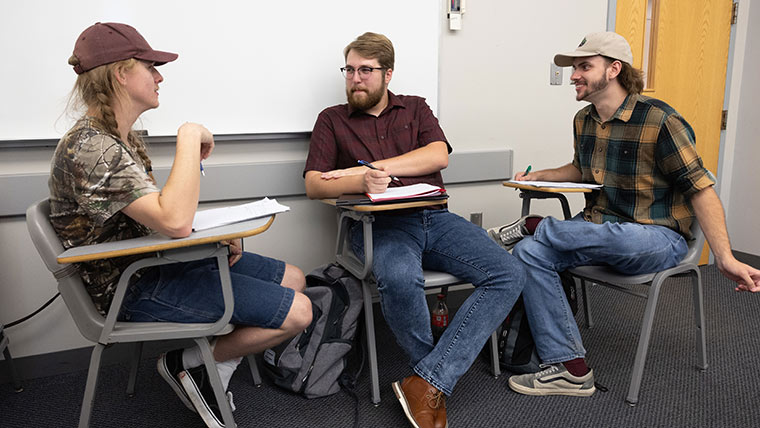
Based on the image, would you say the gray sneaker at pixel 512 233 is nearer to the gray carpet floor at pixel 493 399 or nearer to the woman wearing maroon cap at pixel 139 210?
the gray carpet floor at pixel 493 399

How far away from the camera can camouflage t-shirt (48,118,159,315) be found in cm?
118

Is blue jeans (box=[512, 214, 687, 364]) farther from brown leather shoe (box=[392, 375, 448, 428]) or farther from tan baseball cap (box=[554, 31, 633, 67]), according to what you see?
tan baseball cap (box=[554, 31, 633, 67])

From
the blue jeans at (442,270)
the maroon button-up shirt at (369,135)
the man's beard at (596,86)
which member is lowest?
the blue jeans at (442,270)

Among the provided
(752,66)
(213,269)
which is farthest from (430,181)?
(752,66)

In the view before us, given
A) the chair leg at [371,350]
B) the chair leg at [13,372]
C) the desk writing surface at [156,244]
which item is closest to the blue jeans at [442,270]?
the chair leg at [371,350]

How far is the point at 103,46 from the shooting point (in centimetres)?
128

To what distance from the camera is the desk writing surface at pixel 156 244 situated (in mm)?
1084

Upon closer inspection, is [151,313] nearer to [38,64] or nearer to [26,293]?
[26,293]

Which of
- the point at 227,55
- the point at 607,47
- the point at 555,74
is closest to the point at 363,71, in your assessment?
the point at 227,55

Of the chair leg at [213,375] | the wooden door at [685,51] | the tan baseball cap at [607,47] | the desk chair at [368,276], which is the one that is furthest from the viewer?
the wooden door at [685,51]

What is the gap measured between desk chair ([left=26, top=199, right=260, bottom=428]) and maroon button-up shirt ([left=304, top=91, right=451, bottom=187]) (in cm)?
79

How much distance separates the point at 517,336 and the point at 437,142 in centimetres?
83

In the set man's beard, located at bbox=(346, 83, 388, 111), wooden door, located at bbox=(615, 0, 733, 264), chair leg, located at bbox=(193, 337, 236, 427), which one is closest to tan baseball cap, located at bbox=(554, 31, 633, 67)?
man's beard, located at bbox=(346, 83, 388, 111)

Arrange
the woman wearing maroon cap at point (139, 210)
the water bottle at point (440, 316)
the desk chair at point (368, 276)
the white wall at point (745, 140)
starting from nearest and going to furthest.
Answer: the woman wearing maroon cap at point (139, 210) < the desk chair at point (368, 276) < the water bottle at point (440, 316) < the white wall at point (745, 140)
